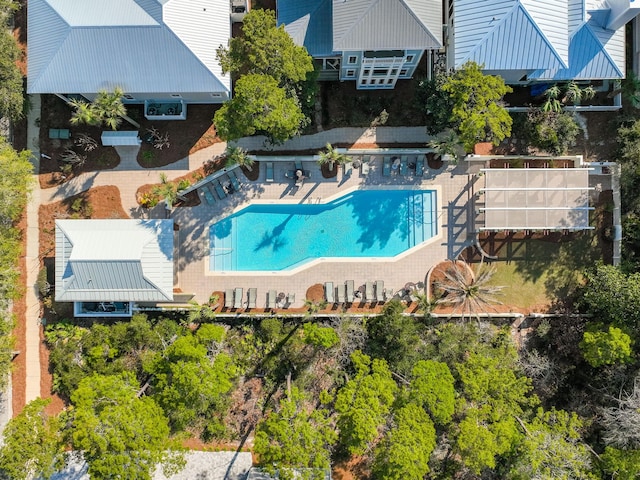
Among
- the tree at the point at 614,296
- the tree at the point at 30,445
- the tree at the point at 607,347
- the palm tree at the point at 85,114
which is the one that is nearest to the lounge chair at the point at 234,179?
the palm tree at the point at 85,114

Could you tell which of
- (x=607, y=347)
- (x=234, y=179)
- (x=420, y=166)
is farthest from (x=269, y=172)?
(x=607, y=347)

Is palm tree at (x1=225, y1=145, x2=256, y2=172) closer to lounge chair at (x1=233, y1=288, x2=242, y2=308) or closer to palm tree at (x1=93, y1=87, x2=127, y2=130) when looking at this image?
palm tree at (x1=93, y1=87, x2=127, y2=130)

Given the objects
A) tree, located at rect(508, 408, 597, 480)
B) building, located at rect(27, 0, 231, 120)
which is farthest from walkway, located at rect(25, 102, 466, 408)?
tree, located at rect(508, 408, 597, 480)

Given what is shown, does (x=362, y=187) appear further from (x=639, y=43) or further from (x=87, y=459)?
(x=87, y=459)

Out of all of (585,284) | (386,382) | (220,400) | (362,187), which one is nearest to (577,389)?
(585,284)

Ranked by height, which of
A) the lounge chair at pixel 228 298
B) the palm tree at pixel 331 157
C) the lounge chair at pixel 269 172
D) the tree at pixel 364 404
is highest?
the palm tree at pixel 331 157

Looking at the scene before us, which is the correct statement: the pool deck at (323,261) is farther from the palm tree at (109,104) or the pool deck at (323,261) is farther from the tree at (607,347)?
the tree at (607,347)
